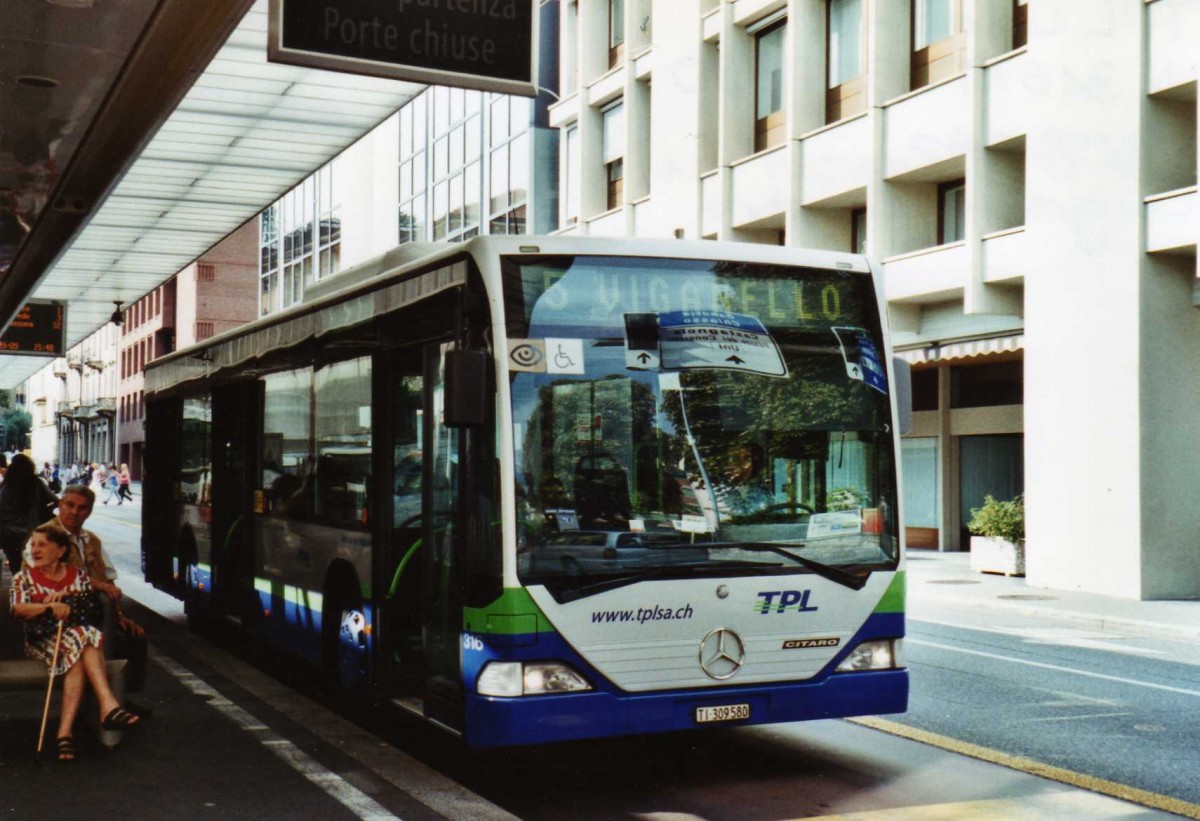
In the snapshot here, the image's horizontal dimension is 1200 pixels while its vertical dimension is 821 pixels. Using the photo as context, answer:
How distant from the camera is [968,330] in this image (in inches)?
955

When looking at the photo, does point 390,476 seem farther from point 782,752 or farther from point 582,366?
point 782,752

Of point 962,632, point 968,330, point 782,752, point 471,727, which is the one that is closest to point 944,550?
point 968,330

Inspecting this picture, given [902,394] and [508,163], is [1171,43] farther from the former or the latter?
[508,163]

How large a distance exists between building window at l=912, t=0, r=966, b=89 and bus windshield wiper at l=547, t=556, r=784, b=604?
744 inches

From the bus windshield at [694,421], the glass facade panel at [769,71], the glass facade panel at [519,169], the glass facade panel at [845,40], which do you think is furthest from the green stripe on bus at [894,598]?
the glass facade panel at [519,169]

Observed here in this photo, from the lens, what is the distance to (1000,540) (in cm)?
2284

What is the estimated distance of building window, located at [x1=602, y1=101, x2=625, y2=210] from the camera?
1356 inches

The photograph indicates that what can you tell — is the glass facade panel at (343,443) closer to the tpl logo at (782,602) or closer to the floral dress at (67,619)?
the floral dress at (67,619)

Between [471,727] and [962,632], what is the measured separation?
9.30m

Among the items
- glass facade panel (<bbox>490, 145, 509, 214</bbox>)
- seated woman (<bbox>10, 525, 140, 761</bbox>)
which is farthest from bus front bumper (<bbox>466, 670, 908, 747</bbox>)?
glass facade panel (<bbox>490, 145, 509, 214</bbox>)

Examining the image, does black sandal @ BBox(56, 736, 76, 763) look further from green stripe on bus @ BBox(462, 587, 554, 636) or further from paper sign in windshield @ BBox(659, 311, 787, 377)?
paper sign in windshield @ BBox(659, 311, 787, 377)

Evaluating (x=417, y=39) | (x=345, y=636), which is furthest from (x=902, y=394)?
(x=345, y=636)

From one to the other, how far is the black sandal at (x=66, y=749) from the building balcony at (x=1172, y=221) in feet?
52.1

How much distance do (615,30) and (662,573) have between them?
3011cm
